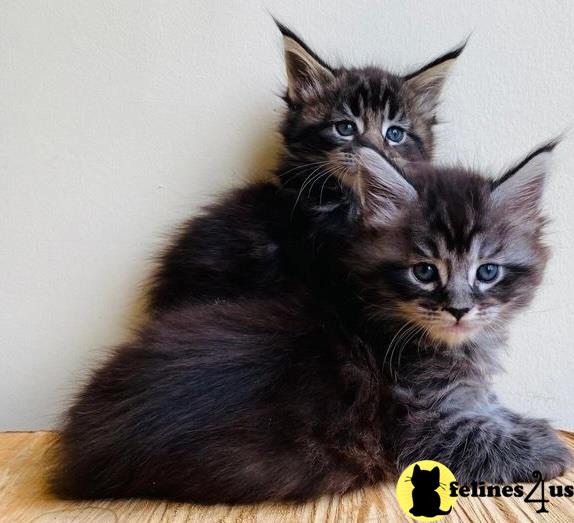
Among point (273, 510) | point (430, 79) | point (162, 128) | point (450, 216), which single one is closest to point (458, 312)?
point (450, 216)

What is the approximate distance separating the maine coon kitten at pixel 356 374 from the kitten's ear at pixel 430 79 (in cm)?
38

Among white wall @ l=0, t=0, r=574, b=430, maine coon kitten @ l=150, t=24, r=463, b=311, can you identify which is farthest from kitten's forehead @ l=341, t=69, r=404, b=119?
white wall @ l=0, t=0, r=574, b=430

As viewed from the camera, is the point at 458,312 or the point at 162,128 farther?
the point at 162,128

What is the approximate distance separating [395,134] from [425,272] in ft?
1.81

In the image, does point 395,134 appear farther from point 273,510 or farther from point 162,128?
point 273,510

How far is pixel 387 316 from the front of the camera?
4.83 feet

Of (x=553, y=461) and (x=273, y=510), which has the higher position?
(x=273, y=510)

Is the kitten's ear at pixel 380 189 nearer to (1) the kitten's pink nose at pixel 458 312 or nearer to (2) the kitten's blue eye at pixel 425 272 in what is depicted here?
(2) the kitten's blue eye at pixel 425 272

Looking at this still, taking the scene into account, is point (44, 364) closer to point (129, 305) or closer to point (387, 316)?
point (129, 305)

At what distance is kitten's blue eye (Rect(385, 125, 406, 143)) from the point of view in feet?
5.92

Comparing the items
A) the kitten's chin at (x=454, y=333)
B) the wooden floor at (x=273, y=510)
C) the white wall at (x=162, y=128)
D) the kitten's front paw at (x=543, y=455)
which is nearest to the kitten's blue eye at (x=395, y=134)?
the white wall at (x=162, y=128)

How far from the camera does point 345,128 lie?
5.87 feet

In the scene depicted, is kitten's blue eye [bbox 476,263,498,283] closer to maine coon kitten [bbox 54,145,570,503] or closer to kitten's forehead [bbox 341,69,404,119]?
maine coon kitten [bbox 54,145,570,503]

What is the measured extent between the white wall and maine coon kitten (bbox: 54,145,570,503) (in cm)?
47
